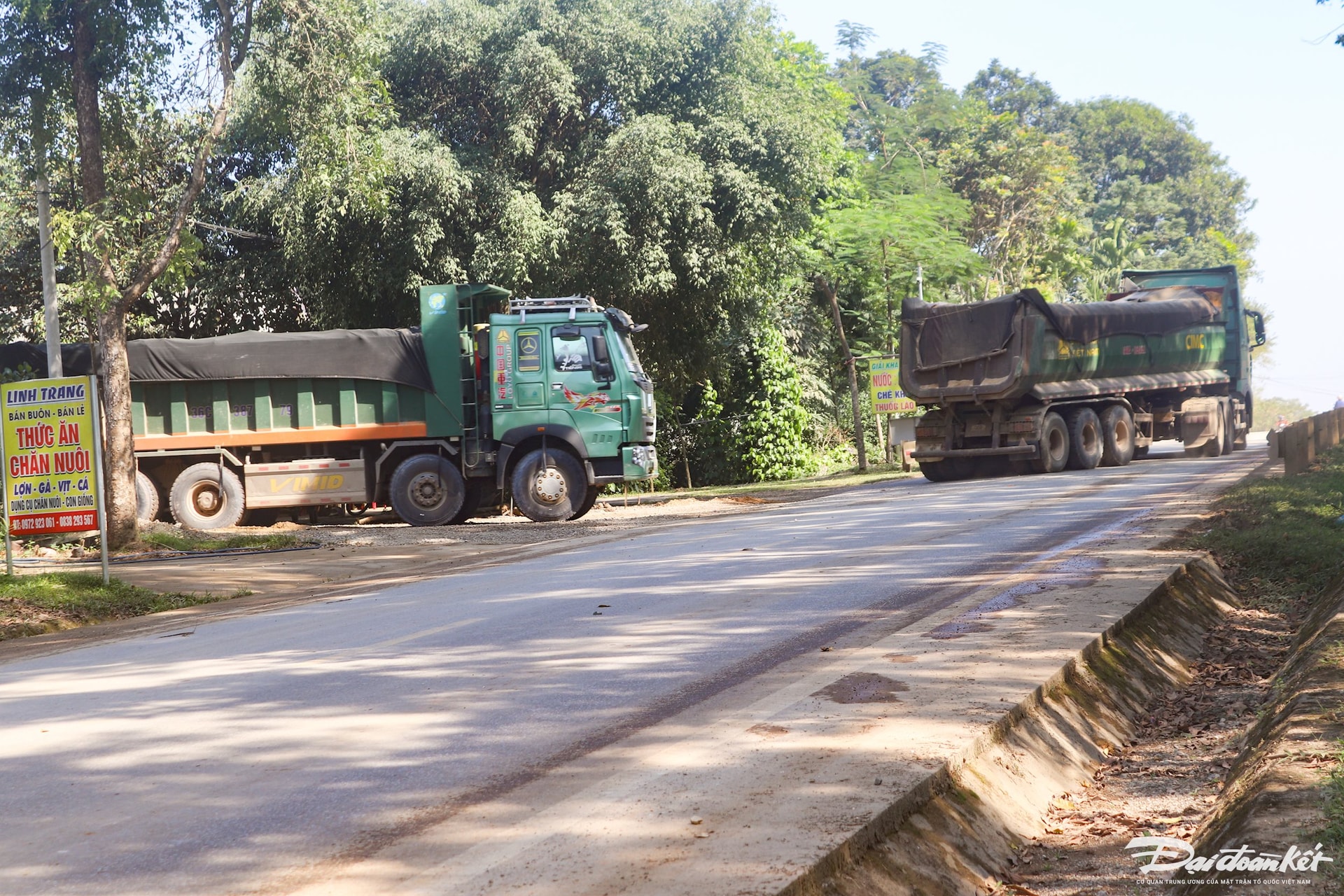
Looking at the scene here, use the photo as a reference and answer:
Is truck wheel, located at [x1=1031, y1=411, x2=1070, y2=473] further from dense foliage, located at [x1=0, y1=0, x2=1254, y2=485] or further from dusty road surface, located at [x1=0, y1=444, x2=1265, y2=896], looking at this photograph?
dusty road surface, located at [x1=0, y1=444, x2=1265, y2=896]

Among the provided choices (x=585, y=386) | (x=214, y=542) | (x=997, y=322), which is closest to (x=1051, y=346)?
(x=997, y=322)

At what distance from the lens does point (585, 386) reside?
65.3 ft

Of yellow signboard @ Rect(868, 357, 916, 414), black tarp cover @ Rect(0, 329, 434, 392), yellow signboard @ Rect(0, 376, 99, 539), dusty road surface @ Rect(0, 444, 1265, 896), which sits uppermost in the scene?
black tarp cover @ Rect(0, 329, 434, 392)

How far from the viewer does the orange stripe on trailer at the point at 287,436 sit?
815 inches

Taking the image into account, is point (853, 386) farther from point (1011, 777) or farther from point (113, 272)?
point (1011, 777)

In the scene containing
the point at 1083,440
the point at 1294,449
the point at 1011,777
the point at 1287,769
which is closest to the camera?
the point at 1287,769

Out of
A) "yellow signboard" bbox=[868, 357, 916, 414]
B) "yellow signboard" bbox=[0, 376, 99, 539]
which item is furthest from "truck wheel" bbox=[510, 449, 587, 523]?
"yellow signboard" bbox=[868, 357, 916, 414]

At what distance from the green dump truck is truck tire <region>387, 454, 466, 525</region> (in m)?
0.02

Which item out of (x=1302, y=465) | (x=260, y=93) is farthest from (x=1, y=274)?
(x=1302, y=465)

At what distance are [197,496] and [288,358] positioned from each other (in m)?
2.68

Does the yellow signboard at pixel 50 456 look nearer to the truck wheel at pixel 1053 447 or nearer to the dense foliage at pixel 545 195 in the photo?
the dense foliage at pixel 545 195

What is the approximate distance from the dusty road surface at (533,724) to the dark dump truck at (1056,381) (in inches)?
499

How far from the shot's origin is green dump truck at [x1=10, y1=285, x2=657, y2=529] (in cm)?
2003

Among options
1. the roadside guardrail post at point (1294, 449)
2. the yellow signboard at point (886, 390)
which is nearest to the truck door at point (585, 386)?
the roadside guardrail post at point (1294, 449)
